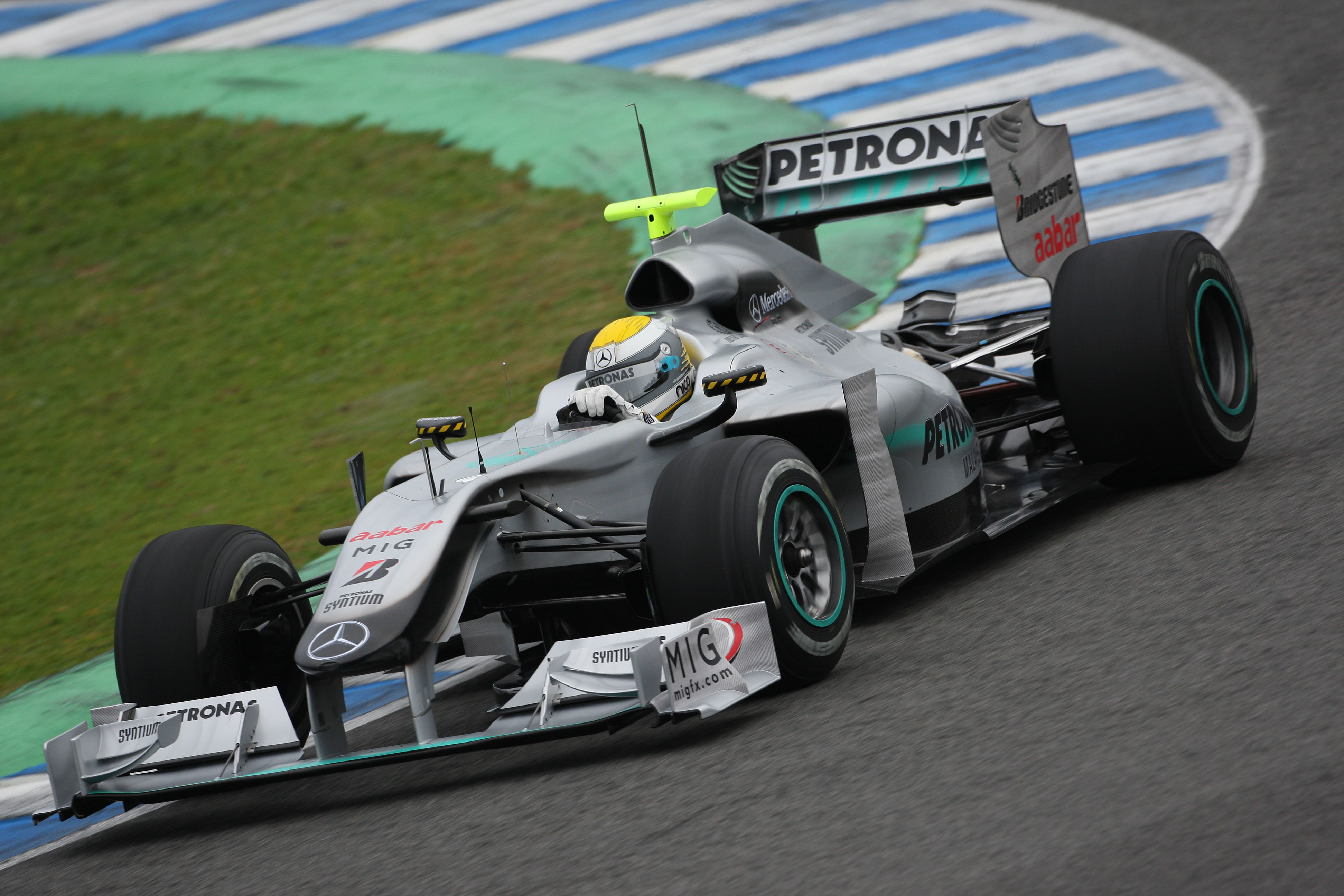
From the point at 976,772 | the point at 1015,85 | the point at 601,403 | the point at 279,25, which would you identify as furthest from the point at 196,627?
the point at 279,25

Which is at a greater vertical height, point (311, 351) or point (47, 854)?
point (311, 351)

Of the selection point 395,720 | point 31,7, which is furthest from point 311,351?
point 31,7

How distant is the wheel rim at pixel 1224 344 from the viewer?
704cm

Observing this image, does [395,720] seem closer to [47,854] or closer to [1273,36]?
[47,854]

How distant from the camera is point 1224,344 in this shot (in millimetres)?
7148

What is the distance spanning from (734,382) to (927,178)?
244 cm

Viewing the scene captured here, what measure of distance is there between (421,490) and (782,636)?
1.46 metres

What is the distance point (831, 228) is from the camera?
44.2ft

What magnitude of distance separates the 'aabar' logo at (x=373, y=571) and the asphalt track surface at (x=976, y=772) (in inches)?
28.1

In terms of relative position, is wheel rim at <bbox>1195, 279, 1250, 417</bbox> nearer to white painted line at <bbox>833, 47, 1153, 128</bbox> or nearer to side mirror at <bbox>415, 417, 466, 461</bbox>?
side mirror at <bbox>415, 417, 466, 461</bbox>

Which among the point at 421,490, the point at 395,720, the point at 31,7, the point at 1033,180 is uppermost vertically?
the point at 31,7

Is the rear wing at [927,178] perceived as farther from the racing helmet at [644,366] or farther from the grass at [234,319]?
the grass at [234,319]

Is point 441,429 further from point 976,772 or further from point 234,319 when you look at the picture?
point 234,319

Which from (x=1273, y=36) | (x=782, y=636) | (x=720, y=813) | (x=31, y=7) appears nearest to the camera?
(x=720, y=813)
